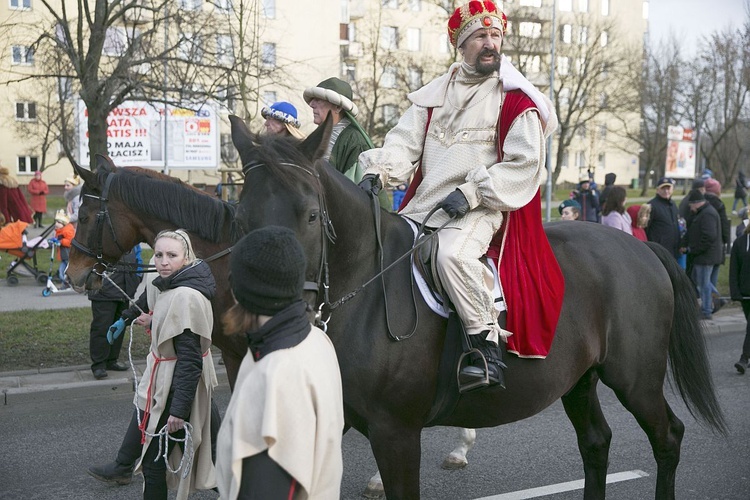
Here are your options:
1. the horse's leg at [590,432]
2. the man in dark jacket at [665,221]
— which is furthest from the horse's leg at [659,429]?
the man in dark jacket at [665,221]

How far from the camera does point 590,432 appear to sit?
4684 millimetres

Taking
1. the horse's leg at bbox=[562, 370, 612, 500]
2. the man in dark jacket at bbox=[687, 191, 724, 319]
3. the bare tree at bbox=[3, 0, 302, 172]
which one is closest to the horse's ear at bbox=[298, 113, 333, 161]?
the horse's leg at bbox=[562, 370, 612, 500]

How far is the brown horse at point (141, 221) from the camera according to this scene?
494cm

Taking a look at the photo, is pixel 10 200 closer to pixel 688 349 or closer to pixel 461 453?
pixel 461 453

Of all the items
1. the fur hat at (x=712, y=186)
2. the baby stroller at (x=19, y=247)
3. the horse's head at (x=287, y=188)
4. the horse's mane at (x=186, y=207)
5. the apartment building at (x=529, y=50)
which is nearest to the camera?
the horse's head at (x=287, y=188)

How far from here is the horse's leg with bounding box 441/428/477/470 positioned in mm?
5578

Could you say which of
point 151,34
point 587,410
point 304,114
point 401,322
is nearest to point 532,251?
point 401,322

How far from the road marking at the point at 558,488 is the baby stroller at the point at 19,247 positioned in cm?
1071

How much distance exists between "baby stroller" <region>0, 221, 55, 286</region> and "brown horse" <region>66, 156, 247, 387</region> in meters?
8.41

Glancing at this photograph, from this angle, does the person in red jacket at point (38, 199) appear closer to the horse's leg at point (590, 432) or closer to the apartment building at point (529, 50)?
the apartment building at point (529, 50)

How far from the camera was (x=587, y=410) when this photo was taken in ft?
15.5

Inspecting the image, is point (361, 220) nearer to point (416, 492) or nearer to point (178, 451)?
point (416, 492)

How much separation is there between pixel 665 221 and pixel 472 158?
894 centimetres

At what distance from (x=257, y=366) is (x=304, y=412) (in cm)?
20
